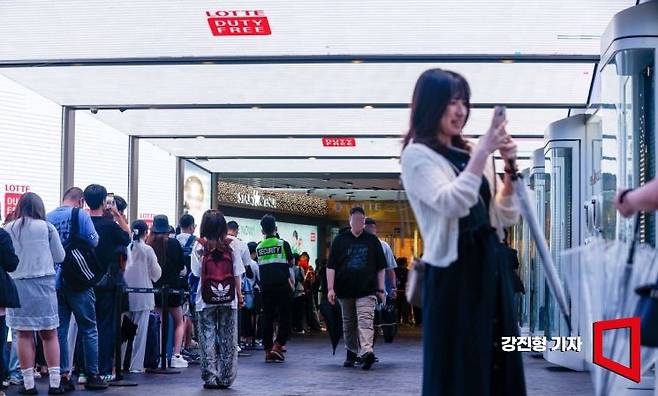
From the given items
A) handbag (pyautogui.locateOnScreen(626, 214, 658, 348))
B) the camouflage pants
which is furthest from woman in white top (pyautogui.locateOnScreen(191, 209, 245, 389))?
handbag (pyautogui.locateOnScreen(626, 214, 658, 348))

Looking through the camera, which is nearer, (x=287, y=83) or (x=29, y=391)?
(x=29, y=391)

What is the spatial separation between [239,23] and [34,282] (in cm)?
350

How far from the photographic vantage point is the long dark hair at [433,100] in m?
3.81

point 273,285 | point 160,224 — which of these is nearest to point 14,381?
point 160,224

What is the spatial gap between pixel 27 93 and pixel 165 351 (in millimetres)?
4326

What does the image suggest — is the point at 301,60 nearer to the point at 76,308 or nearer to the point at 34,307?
the point at 76,308

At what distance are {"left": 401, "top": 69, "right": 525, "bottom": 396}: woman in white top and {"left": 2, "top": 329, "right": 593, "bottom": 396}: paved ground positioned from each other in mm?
6195

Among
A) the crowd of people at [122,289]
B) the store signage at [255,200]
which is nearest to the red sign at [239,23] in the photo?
the crowd of people at [122,289]

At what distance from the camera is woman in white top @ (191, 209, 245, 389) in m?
10.5

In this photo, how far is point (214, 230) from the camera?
10609mm

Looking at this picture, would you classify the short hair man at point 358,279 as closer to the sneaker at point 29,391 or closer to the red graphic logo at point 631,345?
the sneaker at point 29,391

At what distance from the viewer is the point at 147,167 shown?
2031 centimetres

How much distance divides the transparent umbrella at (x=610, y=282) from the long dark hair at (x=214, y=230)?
277 inches

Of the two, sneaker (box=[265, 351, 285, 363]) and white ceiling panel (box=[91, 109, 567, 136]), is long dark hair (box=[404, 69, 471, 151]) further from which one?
white ceiling panel (box=[91, 109, 567, 136])
